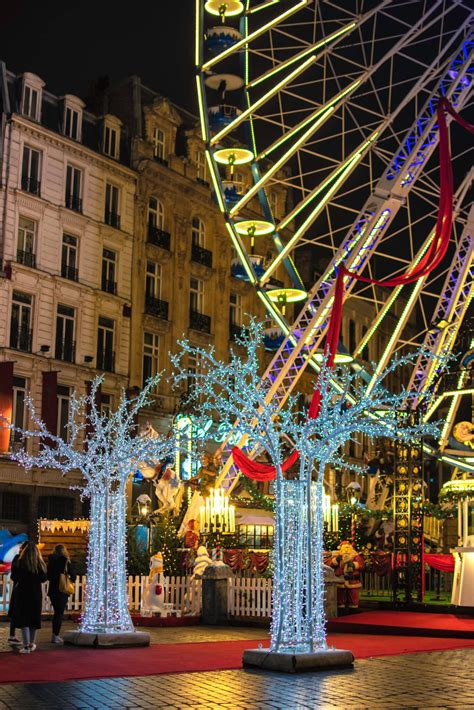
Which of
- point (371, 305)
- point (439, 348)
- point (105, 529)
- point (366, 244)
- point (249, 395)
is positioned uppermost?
point (371, 305)

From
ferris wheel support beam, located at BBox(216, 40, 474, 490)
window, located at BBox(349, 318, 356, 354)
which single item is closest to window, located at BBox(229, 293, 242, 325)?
window, located at BBox(349, 318, 356, 354)

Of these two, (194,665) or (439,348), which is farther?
(439,348)

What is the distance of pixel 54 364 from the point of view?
129 ft

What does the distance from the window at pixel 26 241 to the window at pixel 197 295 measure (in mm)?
9757

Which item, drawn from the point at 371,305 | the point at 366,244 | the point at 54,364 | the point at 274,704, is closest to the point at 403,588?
the point at 366,244

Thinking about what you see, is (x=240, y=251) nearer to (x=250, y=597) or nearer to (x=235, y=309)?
(x=250, y=597)

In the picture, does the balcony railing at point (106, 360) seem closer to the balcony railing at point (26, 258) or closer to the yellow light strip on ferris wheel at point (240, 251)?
the balcony railing at point (26, 258)

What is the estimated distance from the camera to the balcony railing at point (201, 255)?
47.5 meters

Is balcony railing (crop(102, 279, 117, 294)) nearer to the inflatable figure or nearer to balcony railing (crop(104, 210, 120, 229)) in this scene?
balcony railing (crop(104, 210, 120, 229))

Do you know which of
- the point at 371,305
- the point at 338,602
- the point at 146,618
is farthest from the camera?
the point at 371,305

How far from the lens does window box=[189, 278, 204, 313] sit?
156 ft

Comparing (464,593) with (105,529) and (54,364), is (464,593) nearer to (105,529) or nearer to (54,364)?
(105,529)

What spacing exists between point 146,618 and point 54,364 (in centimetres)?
1903

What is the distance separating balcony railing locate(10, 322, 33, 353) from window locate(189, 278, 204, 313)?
10552mm
